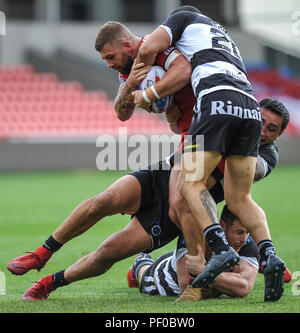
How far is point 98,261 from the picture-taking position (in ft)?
18.2

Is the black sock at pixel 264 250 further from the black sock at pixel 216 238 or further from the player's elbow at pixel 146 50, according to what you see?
the player's elbow at pixel 146 50

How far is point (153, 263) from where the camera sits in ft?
19.8

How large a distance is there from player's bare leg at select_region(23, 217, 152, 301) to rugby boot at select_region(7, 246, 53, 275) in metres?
0.17

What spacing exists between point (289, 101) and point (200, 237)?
2204 centimetres

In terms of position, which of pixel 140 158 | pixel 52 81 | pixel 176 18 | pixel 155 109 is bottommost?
pixel 140 158

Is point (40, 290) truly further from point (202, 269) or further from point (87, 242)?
point (87, 242)

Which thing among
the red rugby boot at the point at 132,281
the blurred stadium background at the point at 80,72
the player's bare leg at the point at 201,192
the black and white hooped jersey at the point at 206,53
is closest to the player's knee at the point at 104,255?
the red rugby boot at the point at 132,281

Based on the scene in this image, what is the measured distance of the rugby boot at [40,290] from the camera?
539 cm

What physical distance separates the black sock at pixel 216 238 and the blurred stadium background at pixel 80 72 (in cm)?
1556

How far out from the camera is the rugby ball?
548cm

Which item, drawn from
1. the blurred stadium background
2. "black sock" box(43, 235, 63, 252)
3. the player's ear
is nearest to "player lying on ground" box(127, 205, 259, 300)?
"black sock" box(43, 235, 63, 252)
